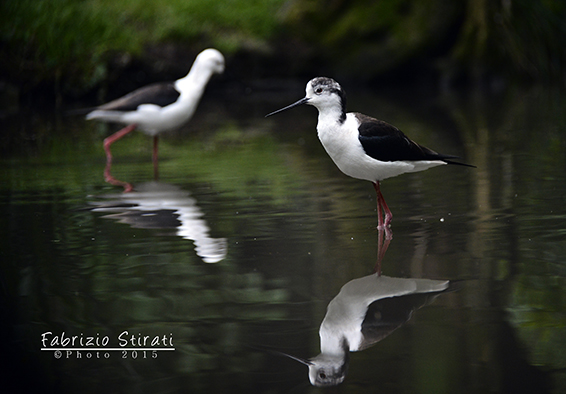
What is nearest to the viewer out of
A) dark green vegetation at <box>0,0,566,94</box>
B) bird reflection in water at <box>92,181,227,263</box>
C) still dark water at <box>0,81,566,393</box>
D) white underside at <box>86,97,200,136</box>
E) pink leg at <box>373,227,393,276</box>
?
still dark water at <box>0,81,566,393</box>

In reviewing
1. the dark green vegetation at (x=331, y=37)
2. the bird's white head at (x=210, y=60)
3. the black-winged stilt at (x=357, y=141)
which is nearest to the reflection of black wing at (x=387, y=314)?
the black-winged stilt at (x=357, y=141)

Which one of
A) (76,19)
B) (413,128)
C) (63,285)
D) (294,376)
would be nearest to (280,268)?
(63,285)

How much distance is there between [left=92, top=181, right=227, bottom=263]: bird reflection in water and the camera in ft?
18.2

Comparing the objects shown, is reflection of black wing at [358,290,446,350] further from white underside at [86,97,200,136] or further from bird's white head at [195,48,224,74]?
bird's white head at [195,48,224,74]

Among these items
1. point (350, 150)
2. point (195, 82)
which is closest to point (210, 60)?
point (195, 82)

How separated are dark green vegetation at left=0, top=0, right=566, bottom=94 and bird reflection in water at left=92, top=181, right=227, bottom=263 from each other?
11299mm

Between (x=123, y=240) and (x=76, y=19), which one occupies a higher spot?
(x=76, y=19)

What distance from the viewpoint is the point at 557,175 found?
25.0 feet

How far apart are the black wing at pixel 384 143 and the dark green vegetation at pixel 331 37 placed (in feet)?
43.7

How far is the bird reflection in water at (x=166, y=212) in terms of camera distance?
18.2 feet

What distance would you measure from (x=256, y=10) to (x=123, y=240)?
56.3 feet

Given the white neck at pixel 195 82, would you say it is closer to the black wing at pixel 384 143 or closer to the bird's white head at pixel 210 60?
the bird's white head at pixel 210 60

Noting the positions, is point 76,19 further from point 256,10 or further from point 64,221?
point 64,221

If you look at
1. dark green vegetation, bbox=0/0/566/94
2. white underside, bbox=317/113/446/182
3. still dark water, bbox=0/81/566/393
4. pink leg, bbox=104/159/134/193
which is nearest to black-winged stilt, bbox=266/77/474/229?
white underside, bbox=317/113/446/182
